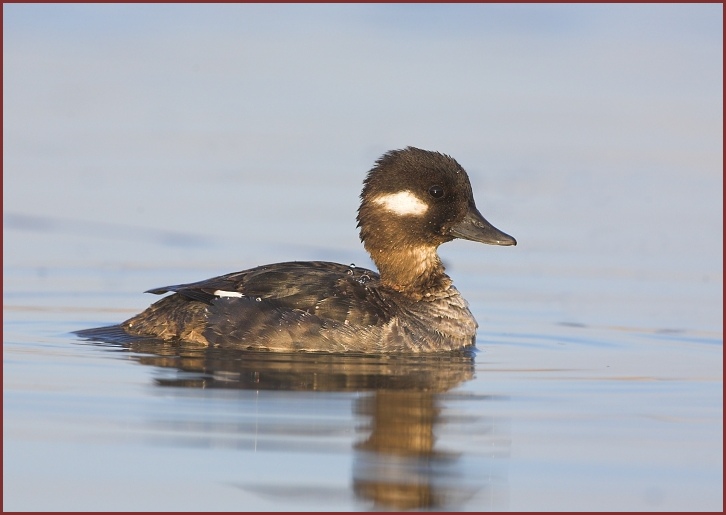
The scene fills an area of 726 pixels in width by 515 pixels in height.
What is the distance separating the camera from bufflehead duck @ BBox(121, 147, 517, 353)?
955 cm

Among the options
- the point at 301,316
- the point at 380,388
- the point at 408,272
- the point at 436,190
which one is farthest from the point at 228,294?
the point at 380,388

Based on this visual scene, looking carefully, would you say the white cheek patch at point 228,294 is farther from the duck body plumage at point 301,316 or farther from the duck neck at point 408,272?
the duck neck at point 408,272

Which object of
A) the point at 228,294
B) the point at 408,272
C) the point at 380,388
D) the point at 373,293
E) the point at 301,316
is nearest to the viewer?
the point at 380,388

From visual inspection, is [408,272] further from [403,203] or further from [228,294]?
[228,294]

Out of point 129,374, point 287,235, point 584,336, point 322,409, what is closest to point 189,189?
point 287,235

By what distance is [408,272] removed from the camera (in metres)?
10.3

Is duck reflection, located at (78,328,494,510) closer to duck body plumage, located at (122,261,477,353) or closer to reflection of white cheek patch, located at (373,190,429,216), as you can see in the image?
duck body plumage, located at (122,261,477,353)

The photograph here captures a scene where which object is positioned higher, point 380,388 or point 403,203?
point 403,203

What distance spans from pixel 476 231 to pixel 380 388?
226cm

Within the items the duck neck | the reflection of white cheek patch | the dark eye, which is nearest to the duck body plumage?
the duck neck

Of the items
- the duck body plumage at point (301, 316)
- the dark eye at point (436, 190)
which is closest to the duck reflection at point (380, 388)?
the duck body plumage at point (301, 316)

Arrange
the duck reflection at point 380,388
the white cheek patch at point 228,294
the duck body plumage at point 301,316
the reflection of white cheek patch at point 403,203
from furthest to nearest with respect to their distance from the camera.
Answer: the reflection of white cheek patch at point 403,203, the white cheek patch at point 228,294, the duck body plumage at point 301,316, the duck reflection at point 380,388

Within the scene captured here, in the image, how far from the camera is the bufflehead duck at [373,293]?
9.55 metres

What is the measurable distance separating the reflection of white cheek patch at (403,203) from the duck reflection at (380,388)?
1029 millimetres
